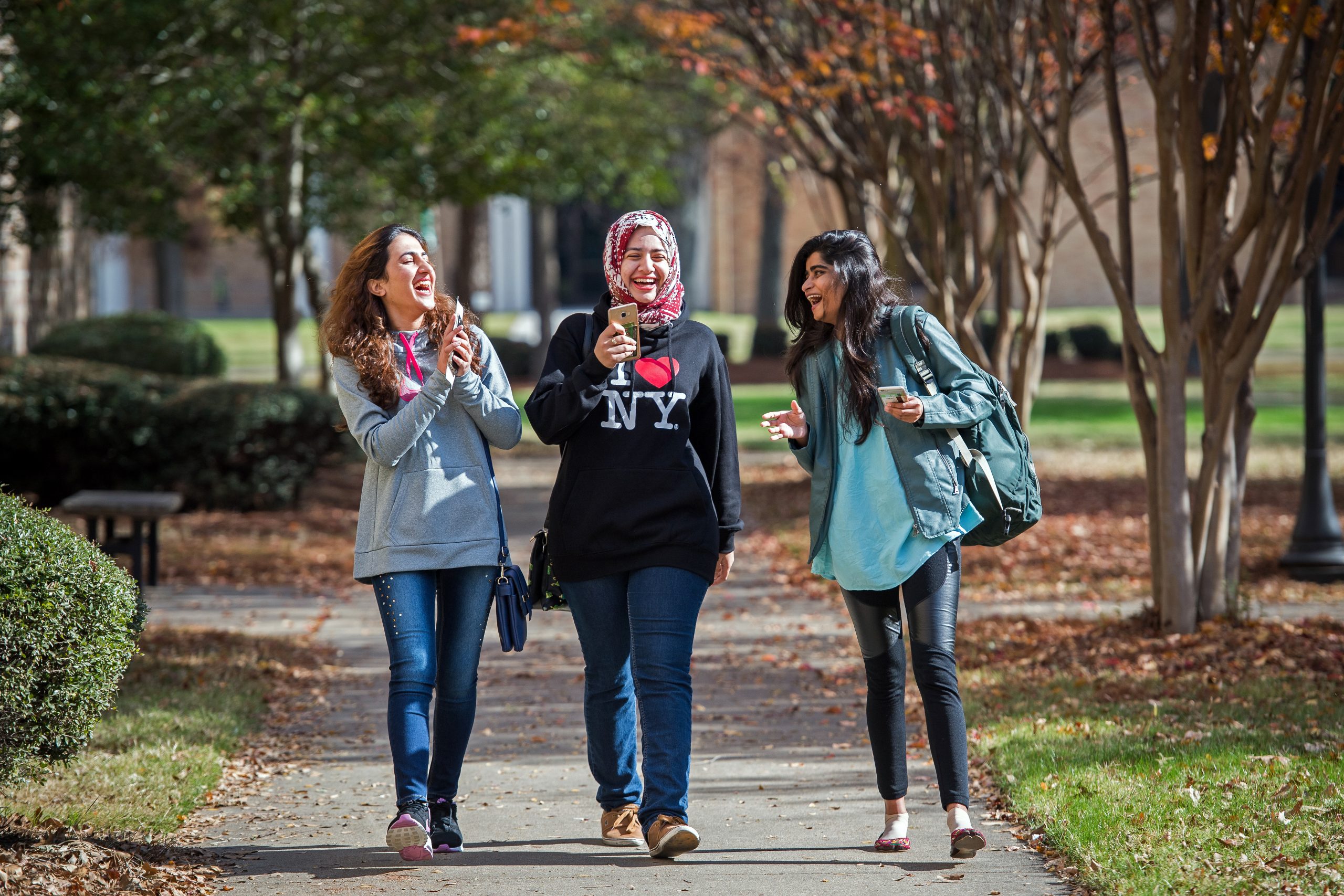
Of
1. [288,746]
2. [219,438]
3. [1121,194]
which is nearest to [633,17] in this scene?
[219,438]

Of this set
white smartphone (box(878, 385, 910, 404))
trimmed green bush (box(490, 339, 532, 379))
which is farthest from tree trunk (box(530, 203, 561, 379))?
white smartphone (box(878, 385, 910, 404))

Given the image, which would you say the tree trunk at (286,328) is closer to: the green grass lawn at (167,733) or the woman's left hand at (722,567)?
the green grass lawn at (167,733)

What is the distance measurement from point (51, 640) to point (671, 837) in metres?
1.82

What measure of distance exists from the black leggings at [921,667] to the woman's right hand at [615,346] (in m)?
0.99

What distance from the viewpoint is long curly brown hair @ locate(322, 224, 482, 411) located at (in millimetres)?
4438

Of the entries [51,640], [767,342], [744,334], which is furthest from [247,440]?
[744,334]

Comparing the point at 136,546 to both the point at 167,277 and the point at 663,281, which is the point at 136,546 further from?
the point at 167,277

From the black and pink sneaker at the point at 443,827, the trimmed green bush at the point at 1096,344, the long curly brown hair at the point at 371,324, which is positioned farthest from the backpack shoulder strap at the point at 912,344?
the trimmed green bush at the point at 1096,344

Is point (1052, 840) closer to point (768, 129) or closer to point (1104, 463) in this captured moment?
point (1104, 463)

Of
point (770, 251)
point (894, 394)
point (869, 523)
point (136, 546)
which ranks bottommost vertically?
point (136, 546)

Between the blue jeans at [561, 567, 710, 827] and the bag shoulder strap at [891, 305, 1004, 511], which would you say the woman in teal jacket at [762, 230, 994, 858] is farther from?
the blue jeans at [561, 567, 710, 827]

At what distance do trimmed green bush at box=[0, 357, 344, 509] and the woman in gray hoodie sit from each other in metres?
8.32

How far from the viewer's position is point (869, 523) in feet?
14.4

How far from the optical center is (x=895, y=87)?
522 inches
